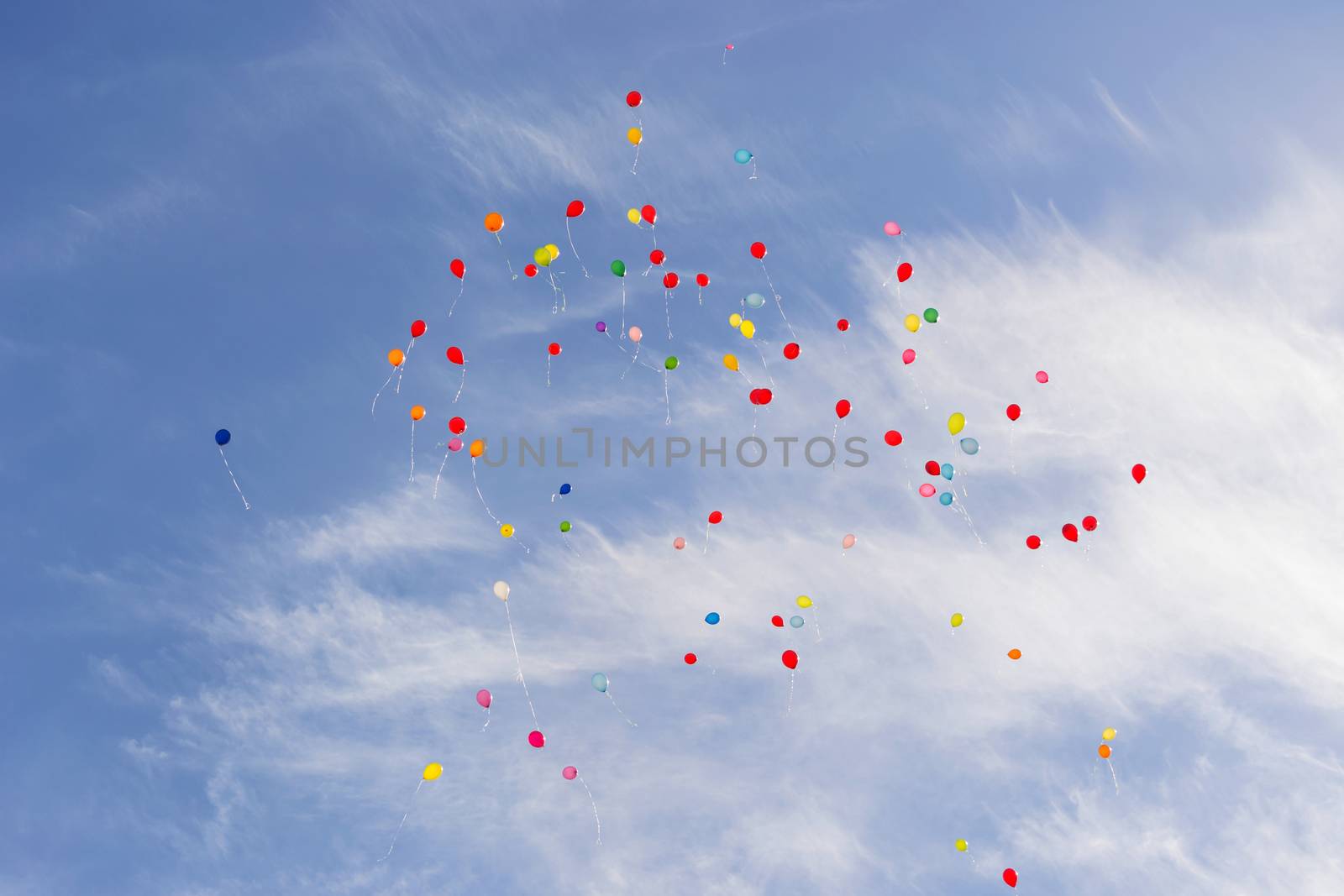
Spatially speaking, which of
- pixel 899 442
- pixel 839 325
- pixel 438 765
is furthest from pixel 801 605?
pixel 438 765

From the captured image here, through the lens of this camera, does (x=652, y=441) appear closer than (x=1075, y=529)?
No

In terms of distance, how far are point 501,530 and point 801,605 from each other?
10.8ft

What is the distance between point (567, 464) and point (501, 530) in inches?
67.5

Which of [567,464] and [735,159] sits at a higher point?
[735,159]

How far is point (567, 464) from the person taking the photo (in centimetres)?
1622

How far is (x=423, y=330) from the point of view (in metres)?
14.7

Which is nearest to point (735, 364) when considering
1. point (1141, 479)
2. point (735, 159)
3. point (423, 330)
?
point (735, 159)

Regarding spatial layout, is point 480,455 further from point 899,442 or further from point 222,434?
point 899,442

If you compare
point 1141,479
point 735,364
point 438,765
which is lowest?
point 438,765

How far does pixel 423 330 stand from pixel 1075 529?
7023 mm

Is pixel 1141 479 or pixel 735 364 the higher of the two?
pixel 735 364

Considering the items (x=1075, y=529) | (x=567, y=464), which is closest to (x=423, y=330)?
(x=567, y=464)

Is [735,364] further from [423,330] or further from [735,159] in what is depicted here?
[423,330]

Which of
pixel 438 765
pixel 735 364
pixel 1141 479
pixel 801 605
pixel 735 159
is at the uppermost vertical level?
pixel 735 159
